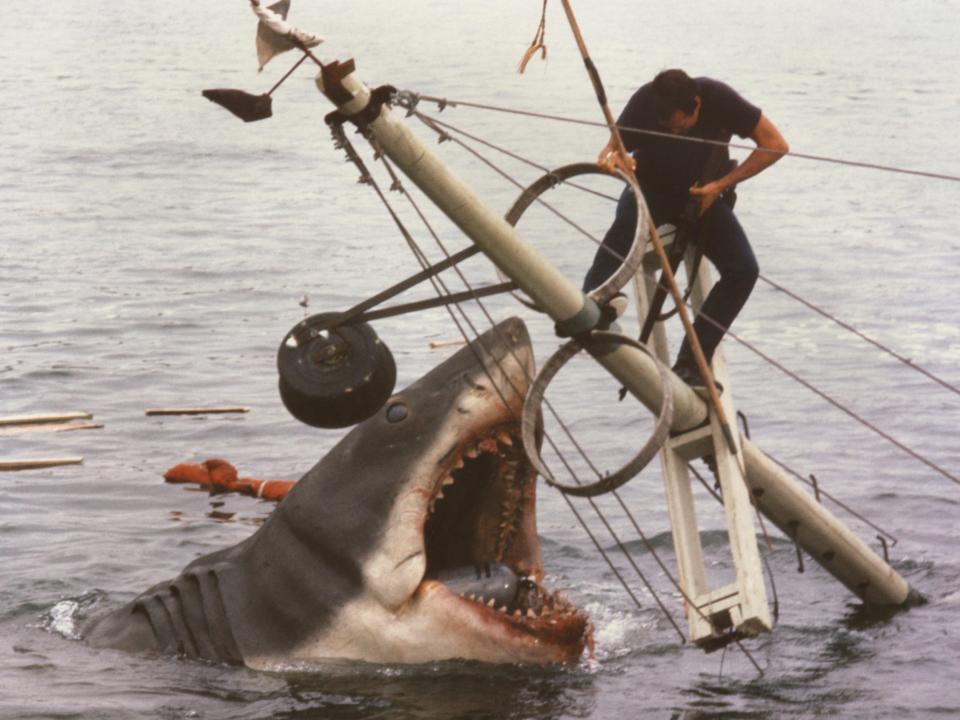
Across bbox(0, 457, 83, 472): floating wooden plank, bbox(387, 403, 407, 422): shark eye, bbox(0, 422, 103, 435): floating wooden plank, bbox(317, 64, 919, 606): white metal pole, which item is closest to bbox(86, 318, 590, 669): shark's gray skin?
bbox(387, 403, 407, 422): shark eye

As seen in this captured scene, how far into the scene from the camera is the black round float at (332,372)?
773 cm

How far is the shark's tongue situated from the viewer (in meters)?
8.13

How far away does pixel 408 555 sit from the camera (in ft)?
25.9

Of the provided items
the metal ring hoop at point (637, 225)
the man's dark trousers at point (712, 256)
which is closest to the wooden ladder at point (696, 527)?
the man's dark trousers at point (712, 256)

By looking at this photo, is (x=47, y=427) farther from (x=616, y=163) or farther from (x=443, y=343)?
(x=616, y=163)

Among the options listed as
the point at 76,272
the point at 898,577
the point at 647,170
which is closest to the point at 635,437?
the point at 898,577

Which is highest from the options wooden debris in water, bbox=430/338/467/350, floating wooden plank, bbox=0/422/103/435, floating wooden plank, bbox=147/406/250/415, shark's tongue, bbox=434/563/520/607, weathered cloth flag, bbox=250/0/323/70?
weathered cloth flag, bbox=250/0/323/70

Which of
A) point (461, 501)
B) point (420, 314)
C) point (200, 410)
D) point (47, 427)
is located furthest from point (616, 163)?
point (420, 314)

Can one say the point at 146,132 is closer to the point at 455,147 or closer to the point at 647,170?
the point at 455,147

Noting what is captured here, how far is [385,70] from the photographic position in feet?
106

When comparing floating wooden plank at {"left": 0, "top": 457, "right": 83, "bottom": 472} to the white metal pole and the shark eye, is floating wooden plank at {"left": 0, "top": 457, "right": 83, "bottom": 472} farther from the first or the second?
the white metal pole

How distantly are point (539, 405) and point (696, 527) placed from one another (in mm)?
1120

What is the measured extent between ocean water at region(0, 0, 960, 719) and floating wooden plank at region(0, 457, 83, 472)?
0.47 feet

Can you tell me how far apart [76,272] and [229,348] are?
14.0 feet
